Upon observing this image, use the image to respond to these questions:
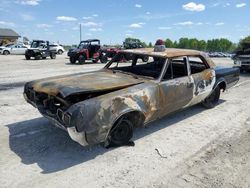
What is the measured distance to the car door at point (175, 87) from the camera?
201 inches

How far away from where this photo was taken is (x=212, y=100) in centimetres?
711

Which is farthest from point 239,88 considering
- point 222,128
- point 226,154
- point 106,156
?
point 106,156

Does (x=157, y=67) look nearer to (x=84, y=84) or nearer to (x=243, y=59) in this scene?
(x=84, y=84)

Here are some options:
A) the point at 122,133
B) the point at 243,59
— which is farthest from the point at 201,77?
the point at 243,59

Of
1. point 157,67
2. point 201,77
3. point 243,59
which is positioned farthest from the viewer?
point 243,59

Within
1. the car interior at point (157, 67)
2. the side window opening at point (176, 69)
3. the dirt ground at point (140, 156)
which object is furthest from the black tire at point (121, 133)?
the side window opening at point (176, 69)

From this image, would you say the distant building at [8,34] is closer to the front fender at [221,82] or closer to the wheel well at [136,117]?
the front fender at [221,82]

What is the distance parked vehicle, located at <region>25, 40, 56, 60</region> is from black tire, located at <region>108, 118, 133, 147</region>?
22.0 metres

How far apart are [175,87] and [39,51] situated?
2176 centimetres

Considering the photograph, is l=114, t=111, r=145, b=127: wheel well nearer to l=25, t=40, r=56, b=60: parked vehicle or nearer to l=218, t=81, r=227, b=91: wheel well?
l=218, t=81, r=227, b=91: wheel well

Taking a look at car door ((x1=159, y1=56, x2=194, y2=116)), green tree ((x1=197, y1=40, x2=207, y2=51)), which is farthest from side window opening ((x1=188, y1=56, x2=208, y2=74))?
green tree ((x1=197, y1=40, x2=207, y2=51))

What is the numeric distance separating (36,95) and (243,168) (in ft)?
11.5

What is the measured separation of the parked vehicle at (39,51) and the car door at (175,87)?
2115 centimetres

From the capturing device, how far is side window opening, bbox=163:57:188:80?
212 inches
